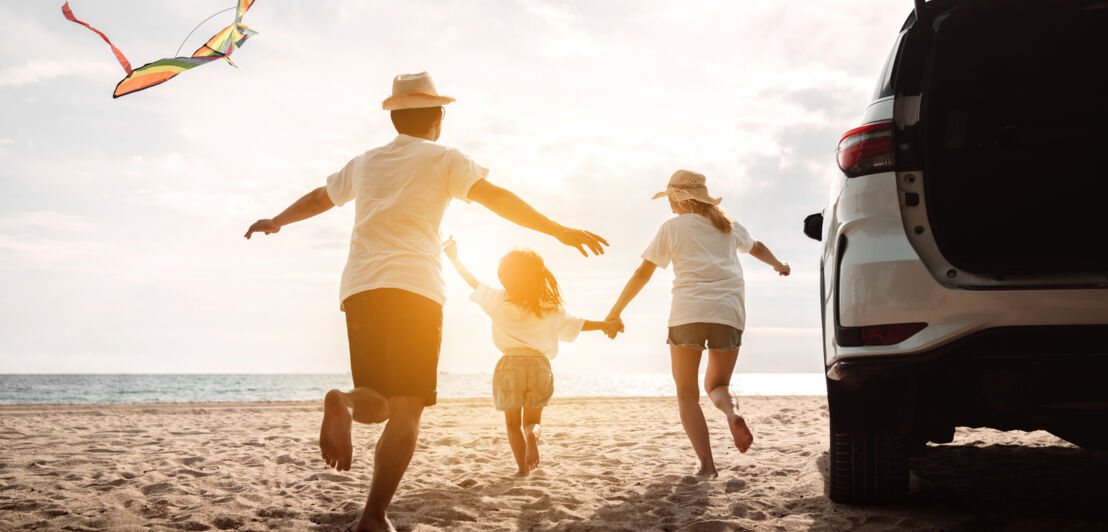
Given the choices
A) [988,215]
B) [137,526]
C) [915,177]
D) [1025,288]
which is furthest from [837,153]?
[137,526]

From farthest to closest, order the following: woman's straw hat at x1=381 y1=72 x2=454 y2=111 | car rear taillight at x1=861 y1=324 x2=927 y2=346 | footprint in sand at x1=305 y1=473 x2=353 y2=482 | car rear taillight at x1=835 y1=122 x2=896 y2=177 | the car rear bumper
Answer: footprint in sand at x1=305 y1=473 x2=353 y2=482 < woman's straw hat at x1=381 y1=72 x2=454 y2=111 < car rear taillight at x1=835 y1=122 x2=896 y2=177 < car rear taillight at x1=861 y1=324 x2=927 y2=346 < the car rear bumper

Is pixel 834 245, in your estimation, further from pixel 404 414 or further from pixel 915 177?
pixel 404 414

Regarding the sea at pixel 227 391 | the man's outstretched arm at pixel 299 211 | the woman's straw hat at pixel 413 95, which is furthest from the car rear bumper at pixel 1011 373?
the sea at pixel 227 391

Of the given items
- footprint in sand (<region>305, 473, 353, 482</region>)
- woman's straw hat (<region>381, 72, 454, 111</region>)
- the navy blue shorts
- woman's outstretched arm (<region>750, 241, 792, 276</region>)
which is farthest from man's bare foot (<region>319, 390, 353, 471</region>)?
woman's outstretched arm (<region>750, 241, 792, 276</region>)

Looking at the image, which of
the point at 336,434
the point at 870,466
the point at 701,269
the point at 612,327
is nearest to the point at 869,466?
the point at 870,466

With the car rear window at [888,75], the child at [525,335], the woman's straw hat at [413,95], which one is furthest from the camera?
the child at [525,335]

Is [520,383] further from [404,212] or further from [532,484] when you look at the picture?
[404,212]

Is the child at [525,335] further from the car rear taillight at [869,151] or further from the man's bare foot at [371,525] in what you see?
the car rear taillight at [869,151]

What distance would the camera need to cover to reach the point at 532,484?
496cm

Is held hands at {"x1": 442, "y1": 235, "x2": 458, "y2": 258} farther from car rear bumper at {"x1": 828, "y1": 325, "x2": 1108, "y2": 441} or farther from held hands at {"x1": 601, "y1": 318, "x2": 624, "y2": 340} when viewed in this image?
car rear bumper at {"x1": 828, "y1": 325, "x2": 1108, "y2": 441}

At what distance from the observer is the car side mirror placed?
383 cm

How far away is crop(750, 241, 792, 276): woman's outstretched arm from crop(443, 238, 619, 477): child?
1.22m

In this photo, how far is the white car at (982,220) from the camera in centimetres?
252

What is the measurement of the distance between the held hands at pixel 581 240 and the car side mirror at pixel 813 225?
1.22 meters
